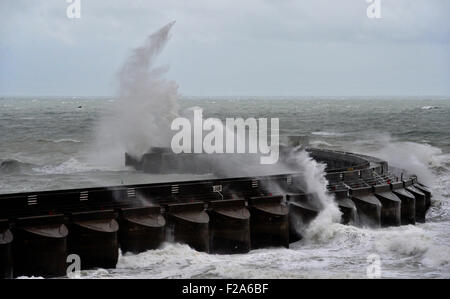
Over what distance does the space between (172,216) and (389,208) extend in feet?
28.5

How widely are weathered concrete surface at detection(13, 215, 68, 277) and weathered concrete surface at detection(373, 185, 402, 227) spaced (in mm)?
11903

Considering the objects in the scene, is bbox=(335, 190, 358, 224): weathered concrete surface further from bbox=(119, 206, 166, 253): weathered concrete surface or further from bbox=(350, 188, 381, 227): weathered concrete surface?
bbox=(119, 206, 166, 253): weathered concrete surface

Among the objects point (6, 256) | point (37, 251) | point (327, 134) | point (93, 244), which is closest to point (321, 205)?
point (93, 244)

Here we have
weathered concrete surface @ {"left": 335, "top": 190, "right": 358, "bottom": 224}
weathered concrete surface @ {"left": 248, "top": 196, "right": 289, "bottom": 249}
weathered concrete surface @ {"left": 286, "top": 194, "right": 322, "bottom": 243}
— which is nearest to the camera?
weathered concrete surface @ {"left": 248, "top": 196, "right": 289, "bottom": 249}

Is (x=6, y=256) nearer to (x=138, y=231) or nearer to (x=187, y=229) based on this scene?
(x=138, y=231)

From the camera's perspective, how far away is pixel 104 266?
57.0ft

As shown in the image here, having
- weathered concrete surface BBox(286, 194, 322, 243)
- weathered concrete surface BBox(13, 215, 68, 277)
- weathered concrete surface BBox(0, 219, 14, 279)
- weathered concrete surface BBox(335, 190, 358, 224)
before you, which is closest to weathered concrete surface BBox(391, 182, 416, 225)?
weathered concrete surface BBox(335, 190, 358, 224)

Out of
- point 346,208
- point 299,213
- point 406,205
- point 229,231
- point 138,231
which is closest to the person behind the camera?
point 138,231

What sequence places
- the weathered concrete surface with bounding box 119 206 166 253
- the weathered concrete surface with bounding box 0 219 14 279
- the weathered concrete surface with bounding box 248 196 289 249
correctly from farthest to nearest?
1. the weathered concrete surface with bounding box 248 196 289 249
2. the weathered concrete surface with bounding box 119 206 166 253
3. the weathered concrete surface with bounding box 0 219 14 279

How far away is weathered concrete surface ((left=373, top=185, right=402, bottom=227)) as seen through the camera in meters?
23.3

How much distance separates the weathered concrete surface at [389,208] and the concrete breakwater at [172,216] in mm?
36

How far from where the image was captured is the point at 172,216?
19.1 meters
